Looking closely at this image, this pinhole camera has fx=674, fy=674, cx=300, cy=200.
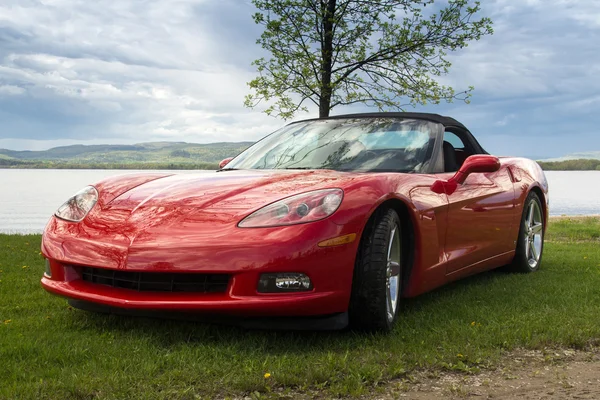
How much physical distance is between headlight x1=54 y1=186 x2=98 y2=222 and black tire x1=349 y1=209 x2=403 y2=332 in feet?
5.29

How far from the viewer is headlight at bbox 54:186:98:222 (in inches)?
154

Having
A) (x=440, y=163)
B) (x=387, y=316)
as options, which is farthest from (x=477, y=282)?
(x=387, y=316)

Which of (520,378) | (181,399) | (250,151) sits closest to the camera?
(181,399)

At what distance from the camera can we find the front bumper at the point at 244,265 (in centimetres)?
326

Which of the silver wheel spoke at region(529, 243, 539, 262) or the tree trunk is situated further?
the tree trunk

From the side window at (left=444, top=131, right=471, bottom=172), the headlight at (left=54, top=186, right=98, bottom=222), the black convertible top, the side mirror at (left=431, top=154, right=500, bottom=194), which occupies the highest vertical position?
the black convertible top

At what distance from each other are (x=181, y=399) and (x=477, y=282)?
3.70m

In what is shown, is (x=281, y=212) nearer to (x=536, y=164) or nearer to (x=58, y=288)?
(x=58, y=288)

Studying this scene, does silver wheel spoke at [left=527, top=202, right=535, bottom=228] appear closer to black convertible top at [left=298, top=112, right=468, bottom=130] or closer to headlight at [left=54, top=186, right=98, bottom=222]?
black convertible top at [left=298, top=112, right=468, bottom=130]

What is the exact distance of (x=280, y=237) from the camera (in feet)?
10.8

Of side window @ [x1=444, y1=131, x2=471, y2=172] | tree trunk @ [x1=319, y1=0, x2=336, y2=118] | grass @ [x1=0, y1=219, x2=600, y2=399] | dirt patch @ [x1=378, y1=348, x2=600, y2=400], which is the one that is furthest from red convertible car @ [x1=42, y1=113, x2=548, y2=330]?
tree trunk @ [x1=319, y1=0, x2=336, y2=118]

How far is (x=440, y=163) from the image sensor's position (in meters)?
4.76

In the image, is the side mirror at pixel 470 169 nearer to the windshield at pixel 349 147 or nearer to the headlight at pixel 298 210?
the windshield at pixel 349 147

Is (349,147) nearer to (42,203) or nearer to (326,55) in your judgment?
(326,55)
